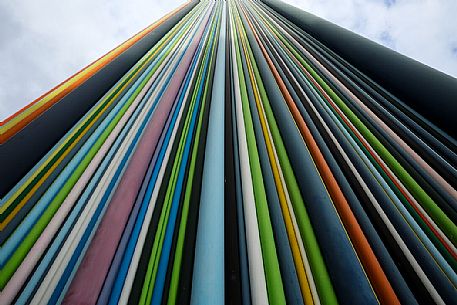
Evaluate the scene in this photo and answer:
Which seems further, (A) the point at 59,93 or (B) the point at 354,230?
(A) the point at 59,93

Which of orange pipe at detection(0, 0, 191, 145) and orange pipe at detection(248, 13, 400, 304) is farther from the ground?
orange pipe at detection(0, 0, 191, 145)

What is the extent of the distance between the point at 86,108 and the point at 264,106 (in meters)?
0.47

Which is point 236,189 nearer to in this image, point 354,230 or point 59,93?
point 354,230

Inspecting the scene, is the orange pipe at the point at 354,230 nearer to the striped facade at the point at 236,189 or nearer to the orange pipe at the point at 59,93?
the striped facade at the point at 236,189

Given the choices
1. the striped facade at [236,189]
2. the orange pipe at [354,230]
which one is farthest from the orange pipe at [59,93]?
the orange pipe at [354,230]

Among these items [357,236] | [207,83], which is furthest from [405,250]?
[207,83]

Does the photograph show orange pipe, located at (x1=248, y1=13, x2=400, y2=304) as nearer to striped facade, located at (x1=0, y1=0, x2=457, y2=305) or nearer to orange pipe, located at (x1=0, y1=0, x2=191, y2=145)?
striped facade, located at (x1=0, y1=0, x2=457, y2=305)

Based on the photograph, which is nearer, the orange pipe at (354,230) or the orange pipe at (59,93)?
the orange pipe at (354,230)

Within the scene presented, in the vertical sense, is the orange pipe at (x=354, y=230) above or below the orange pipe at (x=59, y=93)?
below

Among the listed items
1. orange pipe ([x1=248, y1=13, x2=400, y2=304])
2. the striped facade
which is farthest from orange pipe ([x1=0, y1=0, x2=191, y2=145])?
orange pipe ([x1=248, y1=13, x2=400, y2=304])

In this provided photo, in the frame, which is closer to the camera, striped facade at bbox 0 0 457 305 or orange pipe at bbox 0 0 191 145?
striped facade at bbox 0 0 457 305

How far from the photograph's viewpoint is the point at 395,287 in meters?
0.36

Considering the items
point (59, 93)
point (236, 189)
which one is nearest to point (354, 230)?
point (236, 189)

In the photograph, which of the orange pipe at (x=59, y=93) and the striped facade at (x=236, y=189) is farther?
the orange pipe at (x=59, y=93)
